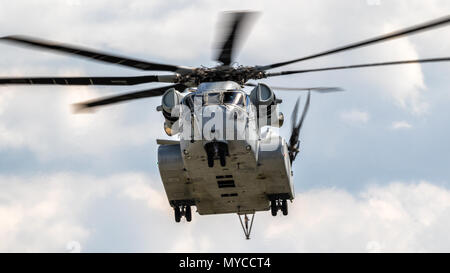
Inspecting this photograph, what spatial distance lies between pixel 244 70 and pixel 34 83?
8.26 meters

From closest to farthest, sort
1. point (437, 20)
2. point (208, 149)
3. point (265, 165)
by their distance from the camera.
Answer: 1. point (437, 20)
2. point (208, 149)
3. point (265, 165)

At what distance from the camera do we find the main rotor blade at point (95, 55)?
3238 centimetres

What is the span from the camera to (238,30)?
3250 centimetres

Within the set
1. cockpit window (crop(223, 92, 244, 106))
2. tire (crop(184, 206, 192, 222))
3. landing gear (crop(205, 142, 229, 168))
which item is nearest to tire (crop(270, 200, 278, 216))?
tire (crop(184, 206, 192, 222))

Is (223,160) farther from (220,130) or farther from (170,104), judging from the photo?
(170,104)

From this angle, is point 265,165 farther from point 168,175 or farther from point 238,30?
point 238,30

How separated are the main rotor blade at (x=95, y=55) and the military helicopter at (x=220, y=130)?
0.13 ft

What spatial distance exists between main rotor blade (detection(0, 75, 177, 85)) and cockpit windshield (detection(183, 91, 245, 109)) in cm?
193

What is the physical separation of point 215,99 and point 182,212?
6.05m

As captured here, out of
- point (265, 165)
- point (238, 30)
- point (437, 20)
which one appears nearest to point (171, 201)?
point (265, 165)

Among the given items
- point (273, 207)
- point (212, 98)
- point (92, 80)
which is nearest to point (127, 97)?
point (92, 80)

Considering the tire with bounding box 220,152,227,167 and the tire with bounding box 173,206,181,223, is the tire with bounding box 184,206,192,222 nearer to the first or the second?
the tire with bounding box 173,206,181,223

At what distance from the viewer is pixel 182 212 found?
39.8 meters

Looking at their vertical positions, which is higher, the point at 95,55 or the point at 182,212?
the point at 95,55
